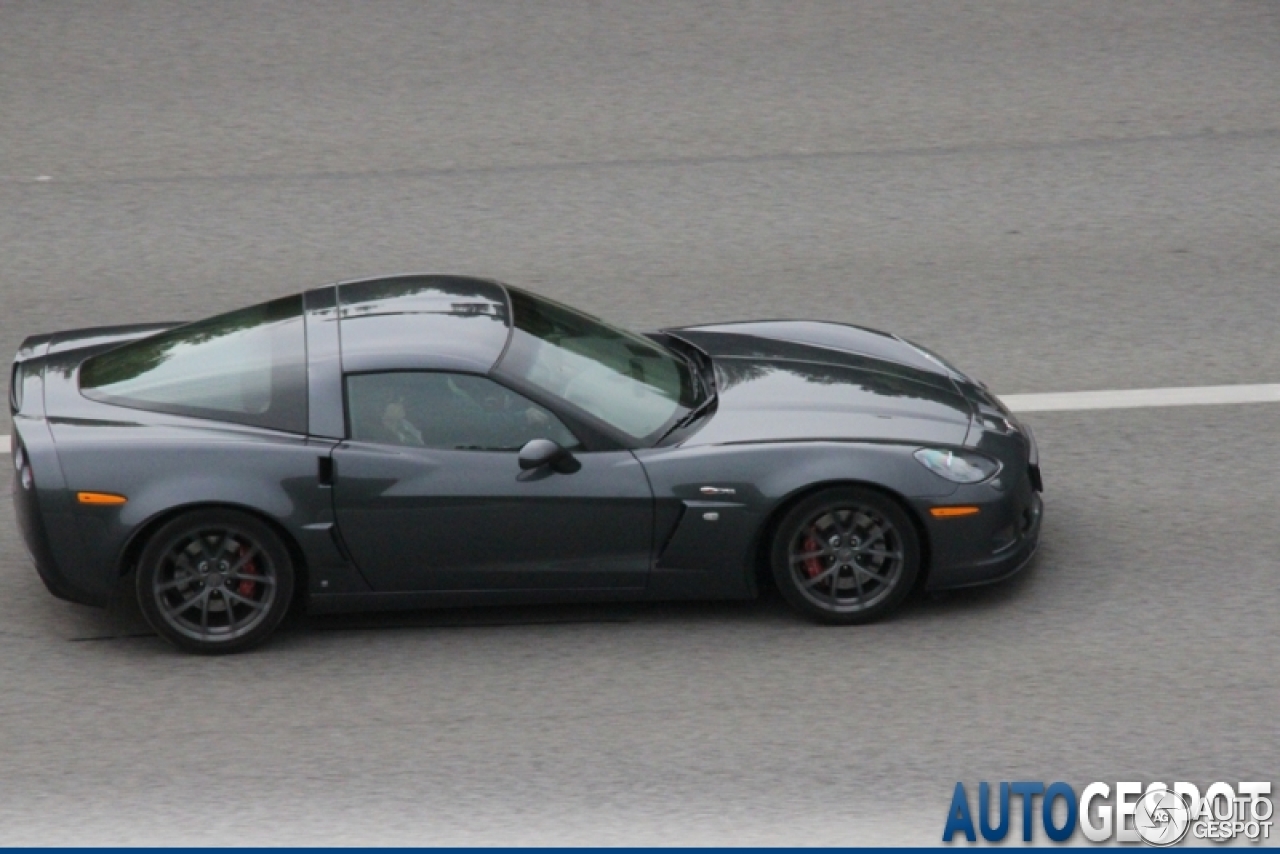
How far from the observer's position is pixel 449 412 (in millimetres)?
6594

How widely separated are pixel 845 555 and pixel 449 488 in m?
1.51

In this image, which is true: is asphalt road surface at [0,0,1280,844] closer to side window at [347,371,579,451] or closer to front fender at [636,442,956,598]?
front fender at [636,442,956,598]

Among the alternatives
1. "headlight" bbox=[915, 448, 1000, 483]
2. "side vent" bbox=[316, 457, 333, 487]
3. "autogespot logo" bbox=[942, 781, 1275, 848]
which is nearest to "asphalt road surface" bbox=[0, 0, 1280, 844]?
"autogespot logo" bbox=[942, 781, 1275, 848]

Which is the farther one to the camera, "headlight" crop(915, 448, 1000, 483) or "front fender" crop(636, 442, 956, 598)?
"headlight" crop(915, 448, 1000, 483)

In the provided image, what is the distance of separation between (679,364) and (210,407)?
6.29ft

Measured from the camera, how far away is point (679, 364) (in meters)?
7.32

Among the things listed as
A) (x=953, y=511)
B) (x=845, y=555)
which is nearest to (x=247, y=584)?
(x=845, y=555)

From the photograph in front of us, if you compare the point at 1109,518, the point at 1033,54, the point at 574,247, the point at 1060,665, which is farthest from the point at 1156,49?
the point at 1060,665

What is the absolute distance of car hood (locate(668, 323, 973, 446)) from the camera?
6789 mm

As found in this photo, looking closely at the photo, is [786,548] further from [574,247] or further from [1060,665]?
[574,247]

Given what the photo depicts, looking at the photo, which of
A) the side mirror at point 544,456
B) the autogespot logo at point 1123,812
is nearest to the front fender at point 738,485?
the side mirror at point 544,456

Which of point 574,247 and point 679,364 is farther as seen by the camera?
point 574,247

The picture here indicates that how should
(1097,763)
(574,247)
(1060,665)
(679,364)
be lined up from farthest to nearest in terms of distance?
(574,247), (679,364), (1060,665), (1097,763)

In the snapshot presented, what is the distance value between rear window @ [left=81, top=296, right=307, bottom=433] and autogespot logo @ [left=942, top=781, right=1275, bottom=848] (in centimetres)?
280
